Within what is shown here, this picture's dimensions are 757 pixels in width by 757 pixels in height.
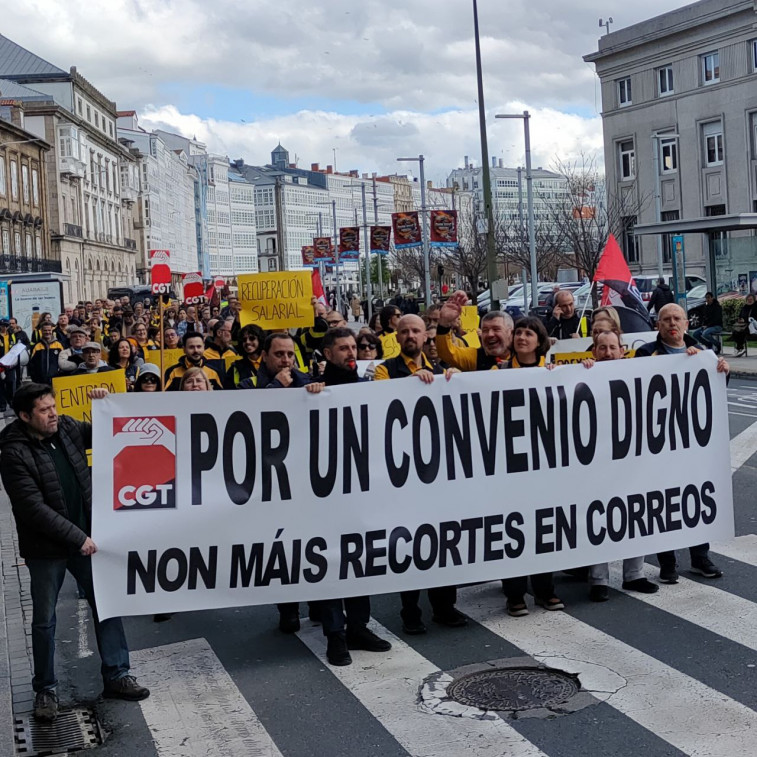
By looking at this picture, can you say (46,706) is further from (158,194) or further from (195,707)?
(158,194)

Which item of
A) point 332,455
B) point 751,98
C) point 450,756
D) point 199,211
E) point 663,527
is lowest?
point 450,756

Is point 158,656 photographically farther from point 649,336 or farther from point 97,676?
point 649,336

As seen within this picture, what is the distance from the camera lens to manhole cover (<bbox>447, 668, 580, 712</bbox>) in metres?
5.99

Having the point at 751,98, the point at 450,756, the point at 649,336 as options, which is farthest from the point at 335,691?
the point at 751,98

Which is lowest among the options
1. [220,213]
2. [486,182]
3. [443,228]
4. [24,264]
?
[443,228]

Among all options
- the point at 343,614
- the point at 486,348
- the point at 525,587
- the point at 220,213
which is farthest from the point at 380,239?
the point at 220,213

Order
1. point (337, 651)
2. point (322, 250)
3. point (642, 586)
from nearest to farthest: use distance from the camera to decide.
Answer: point (337, 651) < point (642, 586) < point (322, 250)

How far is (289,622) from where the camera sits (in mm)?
7555

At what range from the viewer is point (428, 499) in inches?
279

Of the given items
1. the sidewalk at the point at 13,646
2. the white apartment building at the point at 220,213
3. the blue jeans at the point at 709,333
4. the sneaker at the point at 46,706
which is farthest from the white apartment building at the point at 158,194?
the sneaker at the point at 46,706

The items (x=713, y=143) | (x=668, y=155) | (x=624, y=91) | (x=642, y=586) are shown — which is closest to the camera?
(x=642, y=586)

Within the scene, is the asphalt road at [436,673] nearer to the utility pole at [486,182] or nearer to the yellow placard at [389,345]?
the yellow placard at [389,345]

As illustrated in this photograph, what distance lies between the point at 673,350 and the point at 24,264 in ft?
229

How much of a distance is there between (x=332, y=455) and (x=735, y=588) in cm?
287
